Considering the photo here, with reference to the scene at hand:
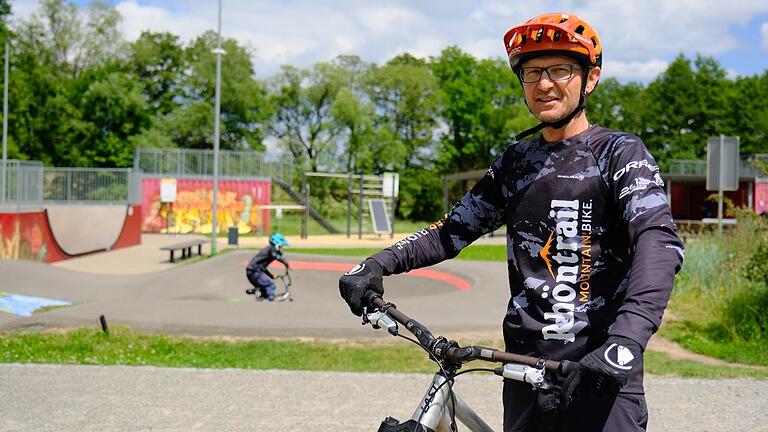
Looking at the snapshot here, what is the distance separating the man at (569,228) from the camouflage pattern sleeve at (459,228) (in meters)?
0.08

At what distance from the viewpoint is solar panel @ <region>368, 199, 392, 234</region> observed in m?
34.5

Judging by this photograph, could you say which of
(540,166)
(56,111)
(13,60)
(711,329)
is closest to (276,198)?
(56,111)

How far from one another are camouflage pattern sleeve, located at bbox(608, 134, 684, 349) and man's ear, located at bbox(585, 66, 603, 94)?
0.64 feet

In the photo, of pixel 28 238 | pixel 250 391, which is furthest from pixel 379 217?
pixel 250 391

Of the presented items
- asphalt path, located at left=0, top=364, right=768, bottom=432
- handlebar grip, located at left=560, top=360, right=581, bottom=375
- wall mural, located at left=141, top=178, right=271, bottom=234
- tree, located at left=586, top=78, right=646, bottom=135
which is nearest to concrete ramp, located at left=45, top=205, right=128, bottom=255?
wall mural, located at left=141, top=178, right=271, bottom=234

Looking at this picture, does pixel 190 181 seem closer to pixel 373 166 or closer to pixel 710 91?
pixel 373 166

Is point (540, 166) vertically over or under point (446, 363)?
over

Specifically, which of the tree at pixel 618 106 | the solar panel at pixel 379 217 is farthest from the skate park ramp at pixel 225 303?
the tree at pixel 618 106

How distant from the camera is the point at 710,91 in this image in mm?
63969

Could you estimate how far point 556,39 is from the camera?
8.01 ft

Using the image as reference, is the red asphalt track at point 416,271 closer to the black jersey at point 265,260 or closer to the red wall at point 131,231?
the black jersey at point 265,260

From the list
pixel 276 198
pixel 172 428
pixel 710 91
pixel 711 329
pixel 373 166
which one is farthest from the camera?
pixel 710 91

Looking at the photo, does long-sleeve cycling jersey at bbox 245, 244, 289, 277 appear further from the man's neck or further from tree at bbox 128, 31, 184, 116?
Answer: tree at bbox 128, 31, 184, 116

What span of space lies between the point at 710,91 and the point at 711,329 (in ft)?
193
